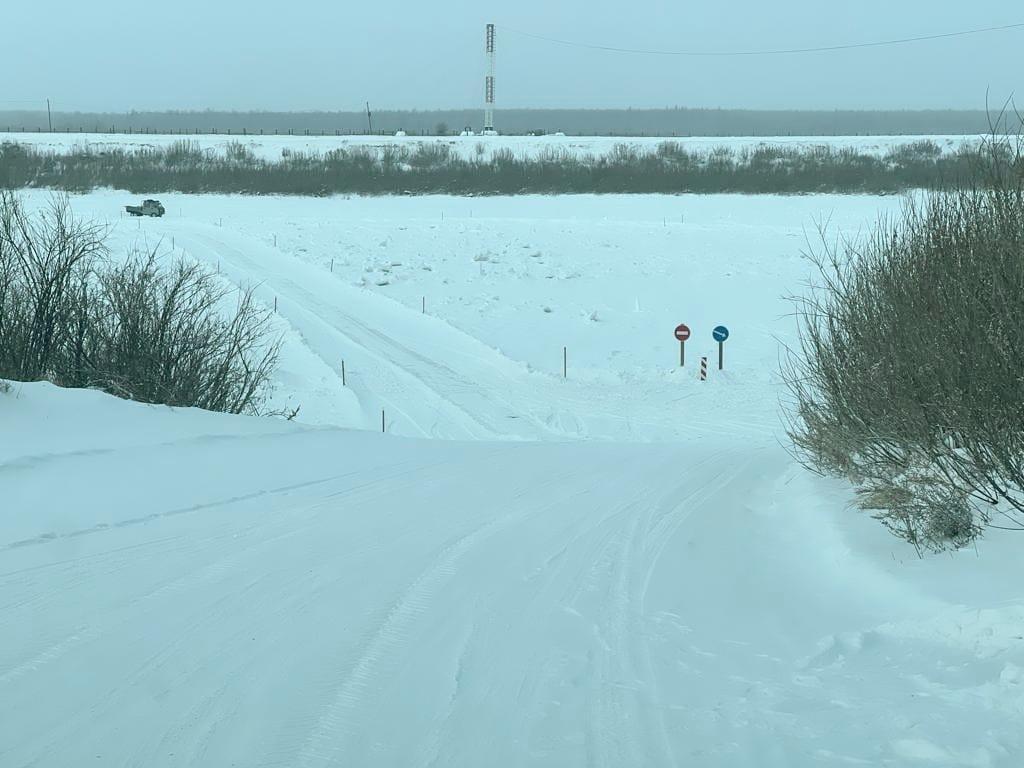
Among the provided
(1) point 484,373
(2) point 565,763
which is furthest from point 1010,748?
(1) point 484,373

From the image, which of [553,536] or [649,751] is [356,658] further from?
[553,536]

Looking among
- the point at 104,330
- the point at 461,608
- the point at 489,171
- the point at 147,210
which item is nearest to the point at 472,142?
the point at 489,171

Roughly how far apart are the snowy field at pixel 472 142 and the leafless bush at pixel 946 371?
2985 inches

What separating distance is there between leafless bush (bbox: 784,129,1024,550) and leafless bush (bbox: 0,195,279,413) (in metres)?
11.7

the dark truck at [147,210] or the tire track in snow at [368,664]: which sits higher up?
the dark truck at [147,210]

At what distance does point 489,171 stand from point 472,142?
15849mm

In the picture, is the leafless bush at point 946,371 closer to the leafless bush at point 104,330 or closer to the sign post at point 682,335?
the leafless bush at point 104,330

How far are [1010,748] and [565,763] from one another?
2.09 m

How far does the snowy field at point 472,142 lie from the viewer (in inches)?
3410

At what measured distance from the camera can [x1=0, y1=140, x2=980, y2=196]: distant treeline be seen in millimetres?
72000

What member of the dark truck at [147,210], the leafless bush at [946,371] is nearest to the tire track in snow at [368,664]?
the leafless bush at [946,371]

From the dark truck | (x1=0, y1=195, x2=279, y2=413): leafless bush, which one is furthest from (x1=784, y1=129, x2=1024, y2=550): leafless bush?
the dark truck

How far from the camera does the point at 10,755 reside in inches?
178

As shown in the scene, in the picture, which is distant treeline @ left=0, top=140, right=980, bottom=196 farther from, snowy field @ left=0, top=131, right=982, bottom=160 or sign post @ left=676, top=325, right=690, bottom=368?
sign post @ left=676, top=325, right=690, bottom=368
